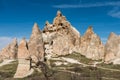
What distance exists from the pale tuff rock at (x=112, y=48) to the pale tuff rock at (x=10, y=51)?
47.5 m

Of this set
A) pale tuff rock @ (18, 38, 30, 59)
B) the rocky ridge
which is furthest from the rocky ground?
the rocky ridge

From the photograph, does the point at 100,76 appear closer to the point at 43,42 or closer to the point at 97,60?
the point at 97,60

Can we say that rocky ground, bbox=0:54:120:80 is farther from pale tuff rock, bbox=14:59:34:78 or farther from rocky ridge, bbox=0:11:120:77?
rocky ridge, bbox=0:11:120:77

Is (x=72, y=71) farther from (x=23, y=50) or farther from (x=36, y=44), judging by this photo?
(x=36, y=44)

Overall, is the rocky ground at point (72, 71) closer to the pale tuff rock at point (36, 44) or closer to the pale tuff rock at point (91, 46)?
the pale tuff rock at point (91, 46)

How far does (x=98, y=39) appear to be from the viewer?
173 m

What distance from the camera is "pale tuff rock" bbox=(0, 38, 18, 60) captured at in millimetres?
172125

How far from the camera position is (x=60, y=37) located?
17738 centimetres

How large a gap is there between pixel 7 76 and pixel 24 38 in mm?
31869

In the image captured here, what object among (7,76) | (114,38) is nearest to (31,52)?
(7,76)

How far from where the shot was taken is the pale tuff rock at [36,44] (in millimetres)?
161188

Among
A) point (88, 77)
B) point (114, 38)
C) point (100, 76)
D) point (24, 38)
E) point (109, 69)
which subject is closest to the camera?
point (88, 77)

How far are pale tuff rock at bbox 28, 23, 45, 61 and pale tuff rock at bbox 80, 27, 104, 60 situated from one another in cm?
2288

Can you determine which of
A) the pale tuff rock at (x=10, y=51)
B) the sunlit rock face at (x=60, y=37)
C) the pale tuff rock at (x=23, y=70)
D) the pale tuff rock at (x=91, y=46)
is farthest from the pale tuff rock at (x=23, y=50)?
the pale tuff rock at (x=91, y=46)
